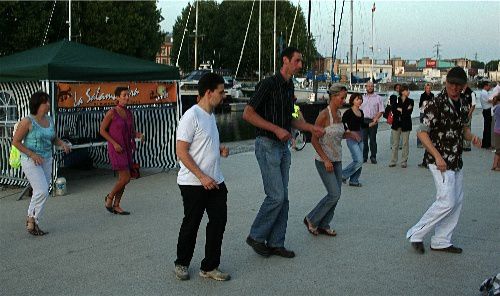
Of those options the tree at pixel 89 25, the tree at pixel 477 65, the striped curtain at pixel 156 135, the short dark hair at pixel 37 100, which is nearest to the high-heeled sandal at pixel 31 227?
the short dark hair at pixel 37 100

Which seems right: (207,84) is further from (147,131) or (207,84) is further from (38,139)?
(147,131)

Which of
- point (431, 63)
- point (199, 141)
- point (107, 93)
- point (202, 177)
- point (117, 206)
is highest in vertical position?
point (431, 63)

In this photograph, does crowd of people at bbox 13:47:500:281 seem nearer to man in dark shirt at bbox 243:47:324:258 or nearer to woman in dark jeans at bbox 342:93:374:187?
man in dark shirt at bbox 243:47:324:258

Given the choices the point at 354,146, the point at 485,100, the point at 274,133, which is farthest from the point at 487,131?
the point at 274,133

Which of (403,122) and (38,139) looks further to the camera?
(403,122)

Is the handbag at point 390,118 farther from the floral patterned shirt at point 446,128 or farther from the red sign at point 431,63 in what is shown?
the red sign at point 431,63

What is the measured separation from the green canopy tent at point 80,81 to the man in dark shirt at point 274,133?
4871mm

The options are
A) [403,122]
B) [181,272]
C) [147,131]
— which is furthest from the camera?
[403,122]

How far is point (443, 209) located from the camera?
5.70 m

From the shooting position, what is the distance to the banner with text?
975 cm

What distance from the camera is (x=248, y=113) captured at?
5.42m

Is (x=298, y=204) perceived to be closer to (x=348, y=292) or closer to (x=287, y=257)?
(x=287, y=257)

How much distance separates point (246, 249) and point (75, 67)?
5.06 meters

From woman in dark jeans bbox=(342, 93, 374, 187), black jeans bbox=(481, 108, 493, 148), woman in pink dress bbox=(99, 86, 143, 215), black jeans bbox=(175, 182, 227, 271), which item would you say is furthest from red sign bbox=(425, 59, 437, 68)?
black jeans bbox=(175, 182, 227, 271)
